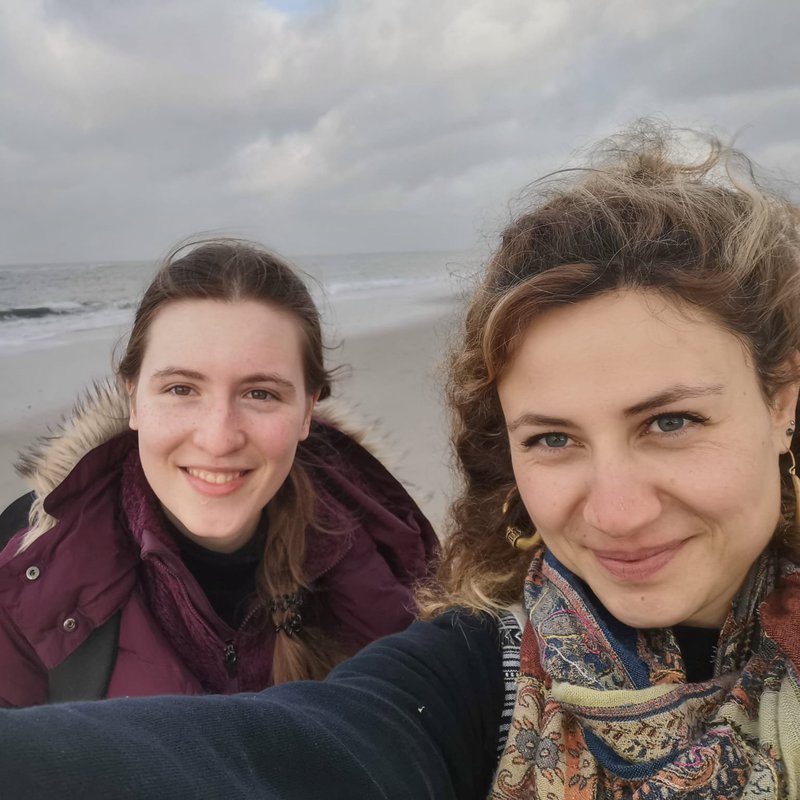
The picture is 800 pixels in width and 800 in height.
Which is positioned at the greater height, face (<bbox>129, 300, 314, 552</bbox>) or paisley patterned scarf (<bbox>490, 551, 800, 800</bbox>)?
face (<bbox>129, 300, 314, 552</bbox>)

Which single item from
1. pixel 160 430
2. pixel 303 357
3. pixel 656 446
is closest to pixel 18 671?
pixel 160 430

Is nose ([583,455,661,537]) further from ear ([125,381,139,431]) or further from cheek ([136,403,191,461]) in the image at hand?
ear ([125,381,139,431])

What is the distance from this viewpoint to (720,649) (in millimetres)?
1410

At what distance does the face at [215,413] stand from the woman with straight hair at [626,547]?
969mm

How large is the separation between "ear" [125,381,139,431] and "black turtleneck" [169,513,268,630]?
0.41m

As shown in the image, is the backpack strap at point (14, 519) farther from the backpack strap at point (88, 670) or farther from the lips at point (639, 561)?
the lips at point (639, 561)

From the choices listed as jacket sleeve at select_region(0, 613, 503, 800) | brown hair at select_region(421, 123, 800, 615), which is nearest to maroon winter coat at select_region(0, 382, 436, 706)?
brown hair at select_region(421, 123, 800, 615)

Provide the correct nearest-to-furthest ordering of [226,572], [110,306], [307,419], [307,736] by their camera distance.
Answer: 1. [307,736]
2. [226,572]
3. [307,419]
4. [110,306]

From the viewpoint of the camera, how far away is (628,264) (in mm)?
1392

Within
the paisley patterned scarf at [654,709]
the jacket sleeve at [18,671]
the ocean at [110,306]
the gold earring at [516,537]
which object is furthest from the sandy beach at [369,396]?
the jacket sleeve at [18,671]

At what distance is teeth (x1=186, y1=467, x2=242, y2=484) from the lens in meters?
2.28

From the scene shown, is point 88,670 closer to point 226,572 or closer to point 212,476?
point 226,572

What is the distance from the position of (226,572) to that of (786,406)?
1992mm

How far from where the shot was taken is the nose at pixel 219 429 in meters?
2.20
